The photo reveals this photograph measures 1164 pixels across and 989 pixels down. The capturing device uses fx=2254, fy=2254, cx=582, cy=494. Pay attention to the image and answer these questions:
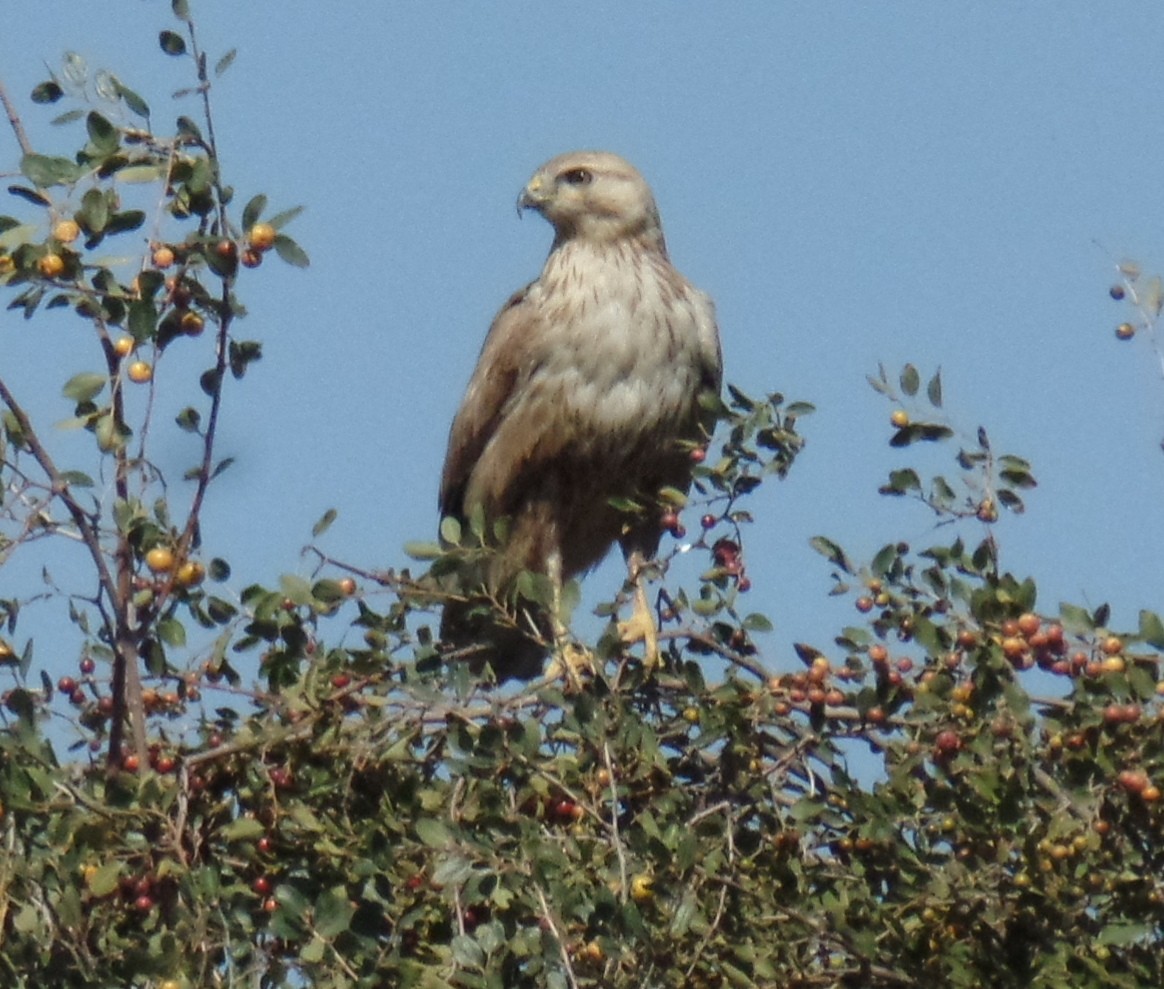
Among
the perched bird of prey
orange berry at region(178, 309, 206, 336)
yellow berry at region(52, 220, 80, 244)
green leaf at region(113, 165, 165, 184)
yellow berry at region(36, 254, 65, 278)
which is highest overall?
the perched bird of prey

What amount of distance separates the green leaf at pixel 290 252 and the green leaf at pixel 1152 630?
161cm

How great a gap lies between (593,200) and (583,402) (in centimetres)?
83

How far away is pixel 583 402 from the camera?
659 centimetres

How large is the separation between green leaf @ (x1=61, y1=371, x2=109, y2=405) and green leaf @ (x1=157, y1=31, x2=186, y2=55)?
0.59 meters

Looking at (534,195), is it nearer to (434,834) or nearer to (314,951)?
(434,834)

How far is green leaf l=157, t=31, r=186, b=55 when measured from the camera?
4.00 metres

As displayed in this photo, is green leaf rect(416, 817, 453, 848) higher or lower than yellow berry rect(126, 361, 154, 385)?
lower

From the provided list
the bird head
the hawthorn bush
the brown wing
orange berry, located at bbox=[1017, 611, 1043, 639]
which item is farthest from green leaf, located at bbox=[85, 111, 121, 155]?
the bird head

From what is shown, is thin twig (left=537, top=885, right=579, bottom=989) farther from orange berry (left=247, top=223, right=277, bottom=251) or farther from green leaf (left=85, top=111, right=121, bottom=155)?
green leaf (left=85, top=111, right=121, bottom=155)

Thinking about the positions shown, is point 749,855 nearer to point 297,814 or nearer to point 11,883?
point 297,814

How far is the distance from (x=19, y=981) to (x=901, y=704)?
1644 mm

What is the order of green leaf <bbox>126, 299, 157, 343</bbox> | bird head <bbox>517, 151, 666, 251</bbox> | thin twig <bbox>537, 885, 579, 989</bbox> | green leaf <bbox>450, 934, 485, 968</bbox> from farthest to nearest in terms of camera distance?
bird head <bbox>517, 151, 666, 251</bbox> → green leaf <bbox>126, 299, 157, 343</bbox> → green leaf <bbox>450, 934, 485, 968</bbox> → thin twig <bbox>537, 885, 579, 989</bbox>

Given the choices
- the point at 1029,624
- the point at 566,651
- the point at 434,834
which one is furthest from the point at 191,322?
the point at 1029,624

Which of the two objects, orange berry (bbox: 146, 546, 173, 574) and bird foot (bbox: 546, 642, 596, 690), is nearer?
orange berry (bbox: 146, 546, 173, 574)
